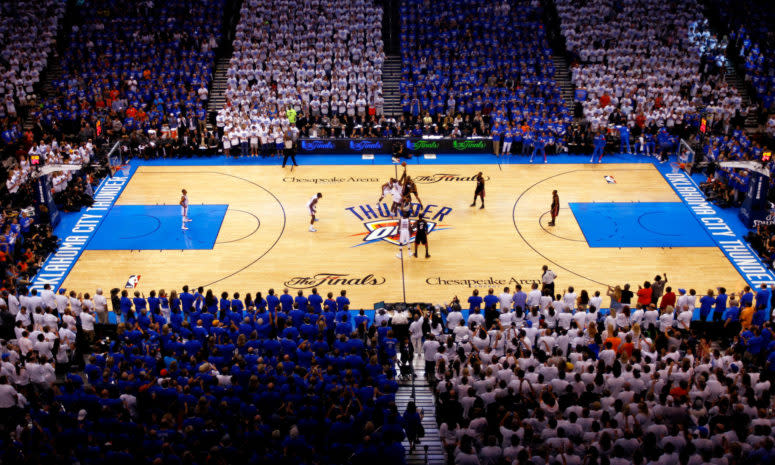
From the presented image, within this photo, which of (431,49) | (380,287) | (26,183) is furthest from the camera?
(431,49)

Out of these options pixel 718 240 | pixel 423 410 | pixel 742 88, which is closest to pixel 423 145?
pixel 718 240

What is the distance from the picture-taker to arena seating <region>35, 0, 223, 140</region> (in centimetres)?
3600

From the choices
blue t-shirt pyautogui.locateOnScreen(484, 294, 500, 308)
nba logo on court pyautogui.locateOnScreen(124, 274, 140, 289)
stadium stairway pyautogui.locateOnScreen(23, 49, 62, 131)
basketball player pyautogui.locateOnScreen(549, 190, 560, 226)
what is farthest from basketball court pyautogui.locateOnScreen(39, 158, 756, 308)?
stadium stairway pyautogui.locateOnScreen(23, 49, 62, 131)

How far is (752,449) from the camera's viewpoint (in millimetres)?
13555

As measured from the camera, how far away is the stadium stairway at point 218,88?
3825 cm

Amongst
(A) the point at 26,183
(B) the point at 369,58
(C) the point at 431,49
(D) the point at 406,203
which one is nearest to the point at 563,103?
(C) the point at 431,49

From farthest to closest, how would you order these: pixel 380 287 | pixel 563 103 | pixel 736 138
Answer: pixel 563 103 < pixel 736 138 < pixel 380 287

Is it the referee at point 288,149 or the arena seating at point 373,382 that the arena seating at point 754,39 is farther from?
the referee at point 288,149

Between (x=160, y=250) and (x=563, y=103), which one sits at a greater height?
(x=563, y=103)

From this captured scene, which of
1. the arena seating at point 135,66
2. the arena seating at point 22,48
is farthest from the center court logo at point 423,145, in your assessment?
the arena seating at point 22,48

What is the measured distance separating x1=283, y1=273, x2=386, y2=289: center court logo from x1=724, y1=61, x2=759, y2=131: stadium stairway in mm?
23984

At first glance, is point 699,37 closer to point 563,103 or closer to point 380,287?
point 563,103

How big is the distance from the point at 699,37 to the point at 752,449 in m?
32.4

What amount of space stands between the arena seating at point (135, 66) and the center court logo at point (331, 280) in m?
15.7
